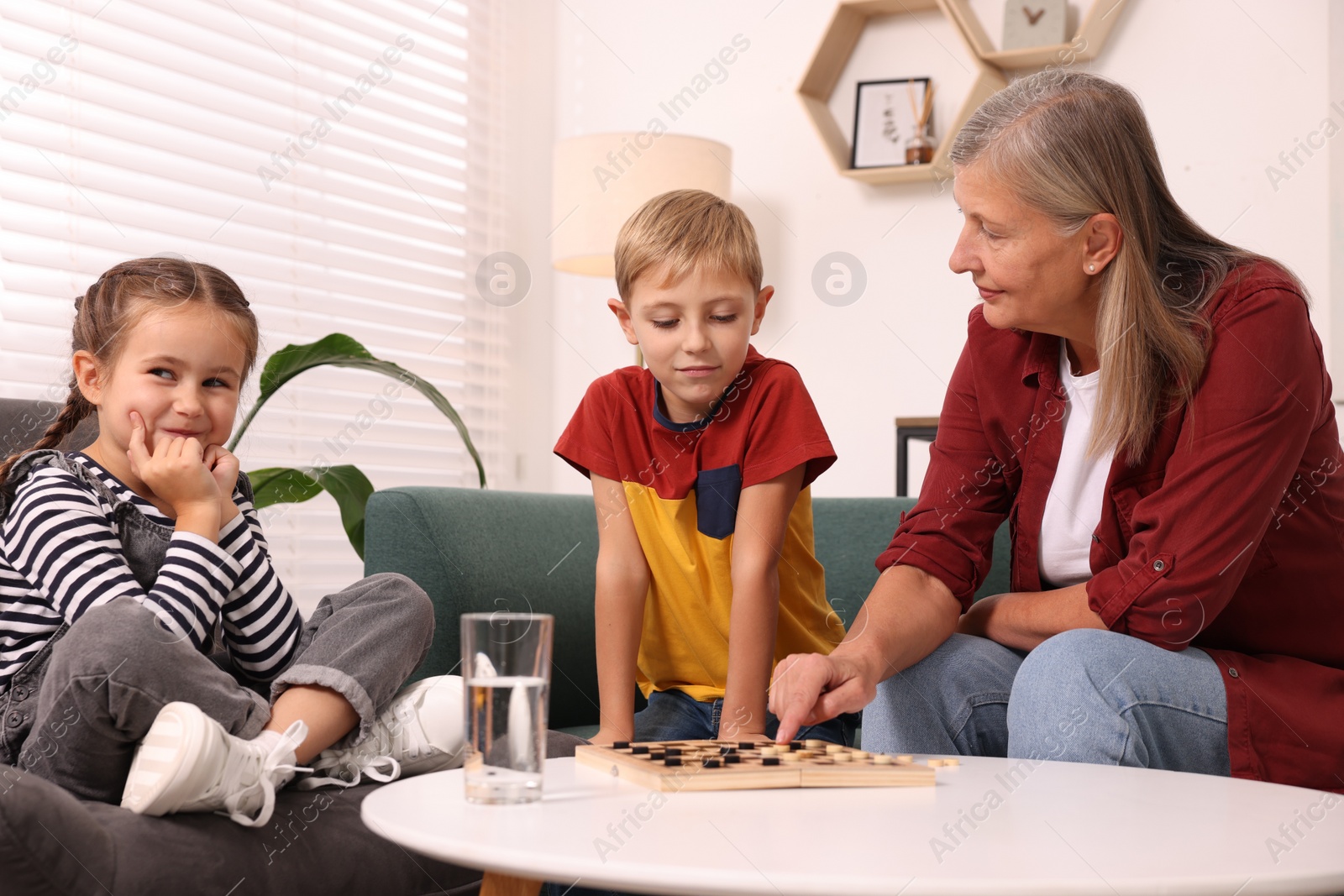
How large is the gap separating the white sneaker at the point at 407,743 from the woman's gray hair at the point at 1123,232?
2.26ft

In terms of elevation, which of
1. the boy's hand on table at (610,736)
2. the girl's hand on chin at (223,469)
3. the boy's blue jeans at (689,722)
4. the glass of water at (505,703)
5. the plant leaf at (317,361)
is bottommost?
the boy's blue jeans at (689,722)

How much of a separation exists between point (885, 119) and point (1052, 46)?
0.40 m

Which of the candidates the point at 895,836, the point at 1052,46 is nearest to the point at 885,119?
the point at 1052,46

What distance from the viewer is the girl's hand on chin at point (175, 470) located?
114 cm

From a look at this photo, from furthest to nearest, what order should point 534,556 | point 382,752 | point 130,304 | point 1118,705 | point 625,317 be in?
point 534,556 → point 625,317 → point 130,304 → point 382,752 → point 1118,705

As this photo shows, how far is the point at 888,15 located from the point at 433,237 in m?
1.20

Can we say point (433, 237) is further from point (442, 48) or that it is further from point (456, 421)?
→ point (456, 421)

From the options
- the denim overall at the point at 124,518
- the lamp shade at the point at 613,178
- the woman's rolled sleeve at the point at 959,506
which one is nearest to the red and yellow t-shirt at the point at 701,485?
the woman's rolled sleeve at the point at 959,506

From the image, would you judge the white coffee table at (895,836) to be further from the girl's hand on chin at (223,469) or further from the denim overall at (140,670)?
the girl's hand on chin at (223,469)

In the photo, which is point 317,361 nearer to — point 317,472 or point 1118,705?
point 317,472

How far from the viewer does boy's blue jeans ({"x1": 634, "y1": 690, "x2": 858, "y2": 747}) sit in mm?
1397

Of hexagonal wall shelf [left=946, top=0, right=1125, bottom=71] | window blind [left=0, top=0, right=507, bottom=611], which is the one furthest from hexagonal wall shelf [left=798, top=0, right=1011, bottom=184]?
window blind [left=0, top=0, right=507, bottom=611]

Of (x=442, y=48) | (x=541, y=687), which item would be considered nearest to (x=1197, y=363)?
(x=541, y=687)

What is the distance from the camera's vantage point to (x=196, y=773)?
84cm
